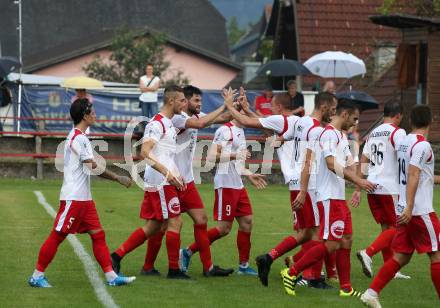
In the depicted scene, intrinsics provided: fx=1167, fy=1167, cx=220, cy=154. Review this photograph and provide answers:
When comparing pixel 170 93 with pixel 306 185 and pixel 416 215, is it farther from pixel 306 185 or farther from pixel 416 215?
pixel 416 215

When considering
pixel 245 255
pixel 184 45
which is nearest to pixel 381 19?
pixel 245 255

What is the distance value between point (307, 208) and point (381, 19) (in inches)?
699

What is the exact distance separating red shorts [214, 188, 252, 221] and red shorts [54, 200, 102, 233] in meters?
2.09

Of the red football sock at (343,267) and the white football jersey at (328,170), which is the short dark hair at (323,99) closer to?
the white football jersey at (328,170)

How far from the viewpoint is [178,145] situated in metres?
13.3

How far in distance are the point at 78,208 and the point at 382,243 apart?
3.72m

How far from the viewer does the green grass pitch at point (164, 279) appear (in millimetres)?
11492

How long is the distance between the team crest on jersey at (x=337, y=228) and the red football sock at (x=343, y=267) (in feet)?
0.96

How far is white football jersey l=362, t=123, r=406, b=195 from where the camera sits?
44.4ft

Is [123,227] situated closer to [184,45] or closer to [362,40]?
[362,40]

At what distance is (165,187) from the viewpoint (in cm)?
1295

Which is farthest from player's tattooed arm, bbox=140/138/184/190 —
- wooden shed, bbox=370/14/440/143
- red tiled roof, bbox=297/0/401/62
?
red tiled roof, bbox=297/0/401/62

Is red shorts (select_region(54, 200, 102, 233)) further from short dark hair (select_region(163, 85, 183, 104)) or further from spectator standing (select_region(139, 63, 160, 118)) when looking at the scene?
spectator standing (select_region(139, 63, 160, 118))

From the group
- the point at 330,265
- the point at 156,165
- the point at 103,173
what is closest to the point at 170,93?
the point at 156,165
